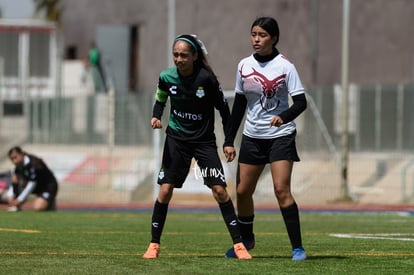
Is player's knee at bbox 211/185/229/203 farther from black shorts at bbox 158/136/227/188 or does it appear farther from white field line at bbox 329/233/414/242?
white field line at bbox 329/233/414/242

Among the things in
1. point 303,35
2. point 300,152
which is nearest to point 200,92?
point 300,152

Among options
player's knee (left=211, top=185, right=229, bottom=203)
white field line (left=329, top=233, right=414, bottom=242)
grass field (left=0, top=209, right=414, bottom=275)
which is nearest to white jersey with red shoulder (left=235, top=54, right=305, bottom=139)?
player's knee (left=211, top=185, right=229, bottom=203)

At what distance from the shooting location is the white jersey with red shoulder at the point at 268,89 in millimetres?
11344

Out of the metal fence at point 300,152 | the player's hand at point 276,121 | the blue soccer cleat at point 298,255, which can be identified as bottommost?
the metal fence at point 300,152

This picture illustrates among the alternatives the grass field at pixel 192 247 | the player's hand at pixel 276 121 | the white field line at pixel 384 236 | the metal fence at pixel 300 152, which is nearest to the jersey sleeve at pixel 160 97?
the player's hand at pixel 276 121

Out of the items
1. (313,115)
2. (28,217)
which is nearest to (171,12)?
(313,115)

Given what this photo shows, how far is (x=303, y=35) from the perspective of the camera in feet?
126

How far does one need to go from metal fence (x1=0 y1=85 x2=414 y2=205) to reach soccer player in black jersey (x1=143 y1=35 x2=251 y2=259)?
58.5ft

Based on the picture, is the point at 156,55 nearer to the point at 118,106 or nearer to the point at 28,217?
the point at 118,106

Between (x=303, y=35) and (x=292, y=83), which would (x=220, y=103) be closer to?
(x=292, y=83)

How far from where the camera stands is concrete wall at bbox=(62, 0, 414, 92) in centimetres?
3609

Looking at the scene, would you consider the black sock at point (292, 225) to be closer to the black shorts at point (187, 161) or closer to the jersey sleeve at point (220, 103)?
the black shorts at point (187, 161)

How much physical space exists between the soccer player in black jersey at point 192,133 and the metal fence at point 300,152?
58.5 ft

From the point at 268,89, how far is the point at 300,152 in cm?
2078
